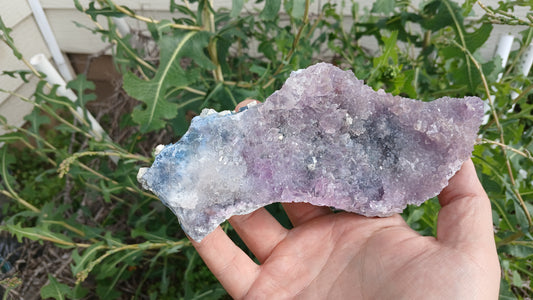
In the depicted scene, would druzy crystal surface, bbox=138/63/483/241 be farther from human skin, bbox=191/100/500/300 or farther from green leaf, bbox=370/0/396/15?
green leaf, bbox=370/0/396/15

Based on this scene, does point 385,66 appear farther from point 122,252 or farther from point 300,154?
point 122,252

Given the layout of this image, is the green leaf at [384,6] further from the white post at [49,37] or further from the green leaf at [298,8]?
the white post at [49,37]

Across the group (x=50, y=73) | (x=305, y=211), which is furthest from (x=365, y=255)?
(x=50, y=73)

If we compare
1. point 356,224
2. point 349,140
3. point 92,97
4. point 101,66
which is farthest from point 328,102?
point 101,66

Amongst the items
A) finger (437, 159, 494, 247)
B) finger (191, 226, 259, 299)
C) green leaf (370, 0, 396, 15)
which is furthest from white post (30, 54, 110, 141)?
finger (437, 159, 494, 247)

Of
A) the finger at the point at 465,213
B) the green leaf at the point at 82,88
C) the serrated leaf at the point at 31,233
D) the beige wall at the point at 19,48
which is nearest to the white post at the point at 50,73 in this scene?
the green leaf at the point at 82,88

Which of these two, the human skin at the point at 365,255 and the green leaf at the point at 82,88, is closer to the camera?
the human skin at the point at 365,255

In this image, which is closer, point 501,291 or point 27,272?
point 501,291

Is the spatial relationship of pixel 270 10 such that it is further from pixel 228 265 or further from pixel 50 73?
pixel 50 73
